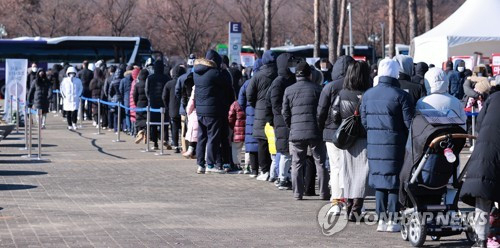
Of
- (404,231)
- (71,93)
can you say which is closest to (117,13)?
(71,93)

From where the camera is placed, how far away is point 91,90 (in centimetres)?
3341

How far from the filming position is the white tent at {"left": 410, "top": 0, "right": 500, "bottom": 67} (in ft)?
117

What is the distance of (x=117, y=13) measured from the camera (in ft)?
258

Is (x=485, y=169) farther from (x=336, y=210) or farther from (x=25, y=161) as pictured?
(x=25, y=161)

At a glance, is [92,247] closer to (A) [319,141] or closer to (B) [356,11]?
(A) [319,141]

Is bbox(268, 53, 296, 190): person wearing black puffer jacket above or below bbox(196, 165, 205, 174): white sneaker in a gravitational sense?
above

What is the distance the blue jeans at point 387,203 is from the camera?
11703 millimetres

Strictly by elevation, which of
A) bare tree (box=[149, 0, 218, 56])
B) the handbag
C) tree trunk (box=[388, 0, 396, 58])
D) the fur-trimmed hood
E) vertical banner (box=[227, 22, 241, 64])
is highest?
bare tree (box=[149, 0, 218, 56])

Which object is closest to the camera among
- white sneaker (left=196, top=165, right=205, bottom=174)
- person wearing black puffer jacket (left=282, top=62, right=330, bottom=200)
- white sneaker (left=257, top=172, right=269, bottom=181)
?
person wearing black puffer jacket (left=282, top=62, right=330, bottom=200)

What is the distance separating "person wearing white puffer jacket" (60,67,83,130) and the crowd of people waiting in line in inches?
230

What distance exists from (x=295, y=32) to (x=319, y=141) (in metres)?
72.5

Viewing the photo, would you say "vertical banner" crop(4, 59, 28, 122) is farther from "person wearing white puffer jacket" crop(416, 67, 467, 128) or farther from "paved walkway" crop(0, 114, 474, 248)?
"person wearing white puffer jacket" crop(416, 67, 467, 128)

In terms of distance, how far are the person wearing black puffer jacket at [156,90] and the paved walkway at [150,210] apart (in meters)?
2.95

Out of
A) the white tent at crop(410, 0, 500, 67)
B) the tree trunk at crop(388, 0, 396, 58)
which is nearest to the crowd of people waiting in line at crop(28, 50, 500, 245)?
the white tent at crop(410, 0, 500, 67)
